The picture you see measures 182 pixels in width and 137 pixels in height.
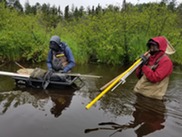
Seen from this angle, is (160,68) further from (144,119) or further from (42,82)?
(42,82)

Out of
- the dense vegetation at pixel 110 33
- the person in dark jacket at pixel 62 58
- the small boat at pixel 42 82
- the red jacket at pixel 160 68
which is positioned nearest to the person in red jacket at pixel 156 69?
the red jacket at pixel 160 68

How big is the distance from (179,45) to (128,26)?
3.90 meters

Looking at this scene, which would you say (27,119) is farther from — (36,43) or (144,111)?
(36,43)

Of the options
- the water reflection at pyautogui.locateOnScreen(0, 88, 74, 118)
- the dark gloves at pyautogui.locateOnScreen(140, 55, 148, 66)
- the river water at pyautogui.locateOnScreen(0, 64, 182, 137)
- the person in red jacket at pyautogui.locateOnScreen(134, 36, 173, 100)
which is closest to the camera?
the river water at pyautogui.locateOnScreen(0, 64, 182, 137)

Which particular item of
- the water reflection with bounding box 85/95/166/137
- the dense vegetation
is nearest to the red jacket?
the water reflection with bounding box 85/95/166/137

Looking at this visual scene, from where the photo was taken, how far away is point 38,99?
7082 mm

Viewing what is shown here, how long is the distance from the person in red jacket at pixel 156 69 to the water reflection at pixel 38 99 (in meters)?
2.17

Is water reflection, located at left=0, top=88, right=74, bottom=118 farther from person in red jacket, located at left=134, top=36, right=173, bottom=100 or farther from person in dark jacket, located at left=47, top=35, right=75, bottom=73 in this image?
person in red jacket, located at left=134, top=36, right=173, bottom=100

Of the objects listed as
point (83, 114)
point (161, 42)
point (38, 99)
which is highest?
point (161, 42)

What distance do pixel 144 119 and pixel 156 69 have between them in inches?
56.4

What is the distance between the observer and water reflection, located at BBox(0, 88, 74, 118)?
20.7ft

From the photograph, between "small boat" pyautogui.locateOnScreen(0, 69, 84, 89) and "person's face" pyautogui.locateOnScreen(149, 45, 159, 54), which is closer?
"person's face" pyautogui.locateOnScreen(149, 45, 159, 54)

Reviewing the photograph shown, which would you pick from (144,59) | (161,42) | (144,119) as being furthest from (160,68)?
(144,119)

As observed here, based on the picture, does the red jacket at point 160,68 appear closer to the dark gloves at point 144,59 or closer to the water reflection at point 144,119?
the dark gloves at point 144,59
